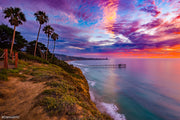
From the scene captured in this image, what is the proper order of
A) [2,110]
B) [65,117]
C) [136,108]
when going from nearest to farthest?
[65,117], [2,110], [136,108]

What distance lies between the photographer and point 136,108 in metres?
12.8

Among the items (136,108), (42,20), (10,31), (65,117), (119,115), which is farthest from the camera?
(10,31)

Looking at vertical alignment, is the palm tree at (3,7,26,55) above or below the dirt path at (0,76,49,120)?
above

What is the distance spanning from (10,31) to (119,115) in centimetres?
4125

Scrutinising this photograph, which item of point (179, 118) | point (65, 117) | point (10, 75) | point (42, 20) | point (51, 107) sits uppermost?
point (42, 20)

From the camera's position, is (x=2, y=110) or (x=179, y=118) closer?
(x=2, y=110)

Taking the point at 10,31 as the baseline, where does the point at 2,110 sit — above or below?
below

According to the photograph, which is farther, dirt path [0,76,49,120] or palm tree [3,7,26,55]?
palm tree [3,7,26,55]

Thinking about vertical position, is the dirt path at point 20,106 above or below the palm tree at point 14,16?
below

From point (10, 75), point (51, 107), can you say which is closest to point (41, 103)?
point (51, 107)

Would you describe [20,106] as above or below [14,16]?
below

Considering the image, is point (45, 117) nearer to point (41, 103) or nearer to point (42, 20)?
point (41, 103)

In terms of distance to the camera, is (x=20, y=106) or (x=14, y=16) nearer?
(x=20, y=106)

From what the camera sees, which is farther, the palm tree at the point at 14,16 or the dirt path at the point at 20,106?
the palm tree at the point at 14,16
